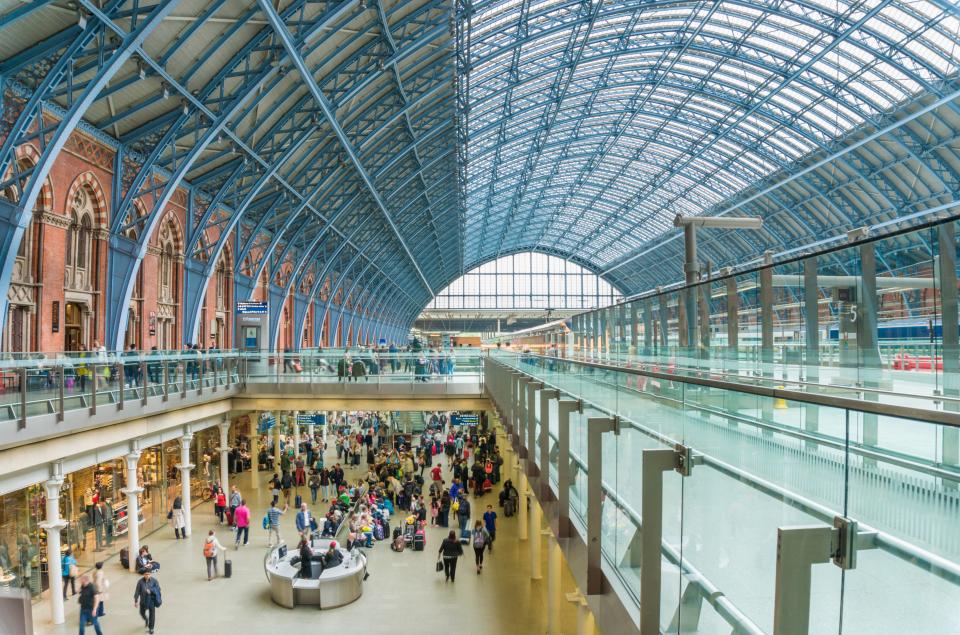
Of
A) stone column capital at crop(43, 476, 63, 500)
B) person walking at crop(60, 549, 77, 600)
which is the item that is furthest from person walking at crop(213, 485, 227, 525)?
stone column capital at crop(43, 476, 63, 500)

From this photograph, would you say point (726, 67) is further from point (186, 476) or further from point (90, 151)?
point (186, 476)

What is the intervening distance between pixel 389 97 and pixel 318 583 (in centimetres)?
2100

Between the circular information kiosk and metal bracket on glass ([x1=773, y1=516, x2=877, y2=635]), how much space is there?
15.4 meters

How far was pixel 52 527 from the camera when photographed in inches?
615

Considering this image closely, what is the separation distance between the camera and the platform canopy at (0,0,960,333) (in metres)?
18.6

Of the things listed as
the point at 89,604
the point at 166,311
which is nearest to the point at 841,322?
the point at 89,604

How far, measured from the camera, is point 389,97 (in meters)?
31.0

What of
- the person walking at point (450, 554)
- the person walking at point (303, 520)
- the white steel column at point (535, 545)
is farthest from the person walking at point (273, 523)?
the white steel column at point (535, 545)

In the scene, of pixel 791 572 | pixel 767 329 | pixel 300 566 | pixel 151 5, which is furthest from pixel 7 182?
pixel 791 572

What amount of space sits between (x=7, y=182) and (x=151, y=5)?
5368 millimetres

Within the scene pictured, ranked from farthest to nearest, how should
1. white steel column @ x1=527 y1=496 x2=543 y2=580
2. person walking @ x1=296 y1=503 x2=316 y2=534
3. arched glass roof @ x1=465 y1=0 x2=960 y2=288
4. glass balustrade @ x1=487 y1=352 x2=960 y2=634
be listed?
1. arched glass roof @ x1=465 y1=0 x2=960 y2=288
2. person walking @ x1=296 y1=503 x2=316 y2=534
3. white steel column @ x1=527 y1=496 x2=543 y2=580
4. glass balustrade @ x1=487 y1=352 x2=960 y2=634

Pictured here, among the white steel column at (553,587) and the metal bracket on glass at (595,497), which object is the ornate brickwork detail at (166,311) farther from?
the metal bracket on glass at (595,497)

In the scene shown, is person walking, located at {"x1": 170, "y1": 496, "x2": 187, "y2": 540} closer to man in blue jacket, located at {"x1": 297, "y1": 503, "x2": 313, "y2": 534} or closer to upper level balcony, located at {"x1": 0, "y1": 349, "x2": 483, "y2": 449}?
upper level balcony, located at {"x1": 0, "y1": 349, "x2": 483, "y2": 449}

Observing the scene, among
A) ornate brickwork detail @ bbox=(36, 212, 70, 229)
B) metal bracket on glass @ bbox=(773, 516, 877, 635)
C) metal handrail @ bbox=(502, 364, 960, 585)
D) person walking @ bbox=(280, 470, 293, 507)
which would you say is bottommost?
person walking @ bbox=(280, 470, 293, 507)
